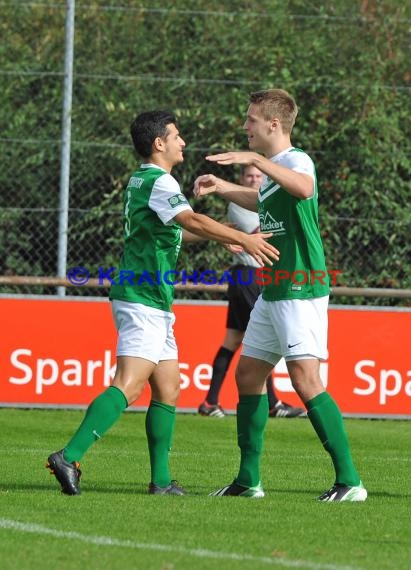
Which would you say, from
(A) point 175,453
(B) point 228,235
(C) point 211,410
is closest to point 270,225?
(B) point 228,235

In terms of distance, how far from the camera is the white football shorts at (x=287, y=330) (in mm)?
7270

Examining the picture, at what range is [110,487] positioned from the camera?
25.5 feet

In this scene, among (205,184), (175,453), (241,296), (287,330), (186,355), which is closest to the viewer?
(287,330)

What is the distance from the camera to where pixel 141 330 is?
24.0 ft

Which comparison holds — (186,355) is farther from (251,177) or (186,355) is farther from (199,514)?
(199,514)

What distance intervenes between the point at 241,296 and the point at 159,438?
4.89 meters

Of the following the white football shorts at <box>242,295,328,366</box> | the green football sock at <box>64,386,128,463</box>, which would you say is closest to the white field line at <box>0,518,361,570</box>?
the green football sock at <box>64,386,128,463</box>

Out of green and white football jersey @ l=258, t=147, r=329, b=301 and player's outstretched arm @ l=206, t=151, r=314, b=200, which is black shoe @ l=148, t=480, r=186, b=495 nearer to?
green and white football jersey @ l=258, t=147, r=329, b=301

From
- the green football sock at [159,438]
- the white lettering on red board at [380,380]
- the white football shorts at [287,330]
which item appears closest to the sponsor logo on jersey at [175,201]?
the white football shorts at [287,330]

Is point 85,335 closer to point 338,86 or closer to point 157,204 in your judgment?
point 338,86

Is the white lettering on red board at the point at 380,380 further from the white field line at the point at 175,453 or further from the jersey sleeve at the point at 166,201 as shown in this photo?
the jersey sleeve at the point at 166,201

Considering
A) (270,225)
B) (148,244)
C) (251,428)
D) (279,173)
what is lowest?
(251,428)

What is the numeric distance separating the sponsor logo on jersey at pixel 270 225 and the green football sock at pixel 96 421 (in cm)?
117

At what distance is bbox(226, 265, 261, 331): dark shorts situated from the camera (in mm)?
12344
